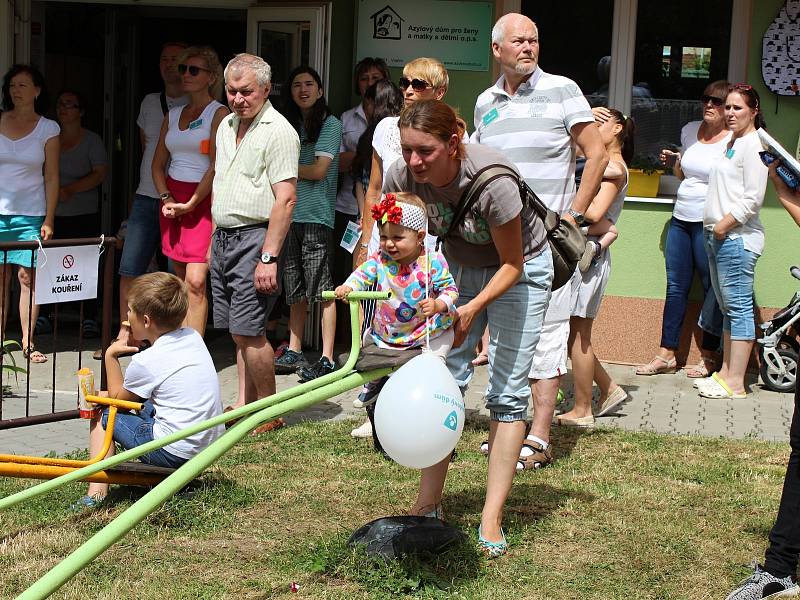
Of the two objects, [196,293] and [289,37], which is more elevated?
[289,37]

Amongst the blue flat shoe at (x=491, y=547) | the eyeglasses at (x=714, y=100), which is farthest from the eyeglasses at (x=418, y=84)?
the eyeglasses at (x=714, y=100)

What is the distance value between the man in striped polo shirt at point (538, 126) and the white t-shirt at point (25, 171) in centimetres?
409

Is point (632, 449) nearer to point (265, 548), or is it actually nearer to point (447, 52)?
point (265, 548)

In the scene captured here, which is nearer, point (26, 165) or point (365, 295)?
point (365, 295)

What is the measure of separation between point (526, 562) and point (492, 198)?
151 cm

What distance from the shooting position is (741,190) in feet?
26.6

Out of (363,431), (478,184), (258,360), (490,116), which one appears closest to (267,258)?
(258,360)

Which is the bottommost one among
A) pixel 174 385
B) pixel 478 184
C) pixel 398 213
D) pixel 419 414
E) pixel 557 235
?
pixel 174 385

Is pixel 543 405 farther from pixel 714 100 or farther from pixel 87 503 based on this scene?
pixel 714 100

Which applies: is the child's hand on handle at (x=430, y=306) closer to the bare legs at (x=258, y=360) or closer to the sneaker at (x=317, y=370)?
the bare legs at (x=258, y=360)

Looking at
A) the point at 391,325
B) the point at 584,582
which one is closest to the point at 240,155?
the point at 391,325

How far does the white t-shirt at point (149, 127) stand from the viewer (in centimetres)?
871

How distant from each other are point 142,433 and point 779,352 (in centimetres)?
496

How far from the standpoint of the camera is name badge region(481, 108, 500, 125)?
6.21 metres
